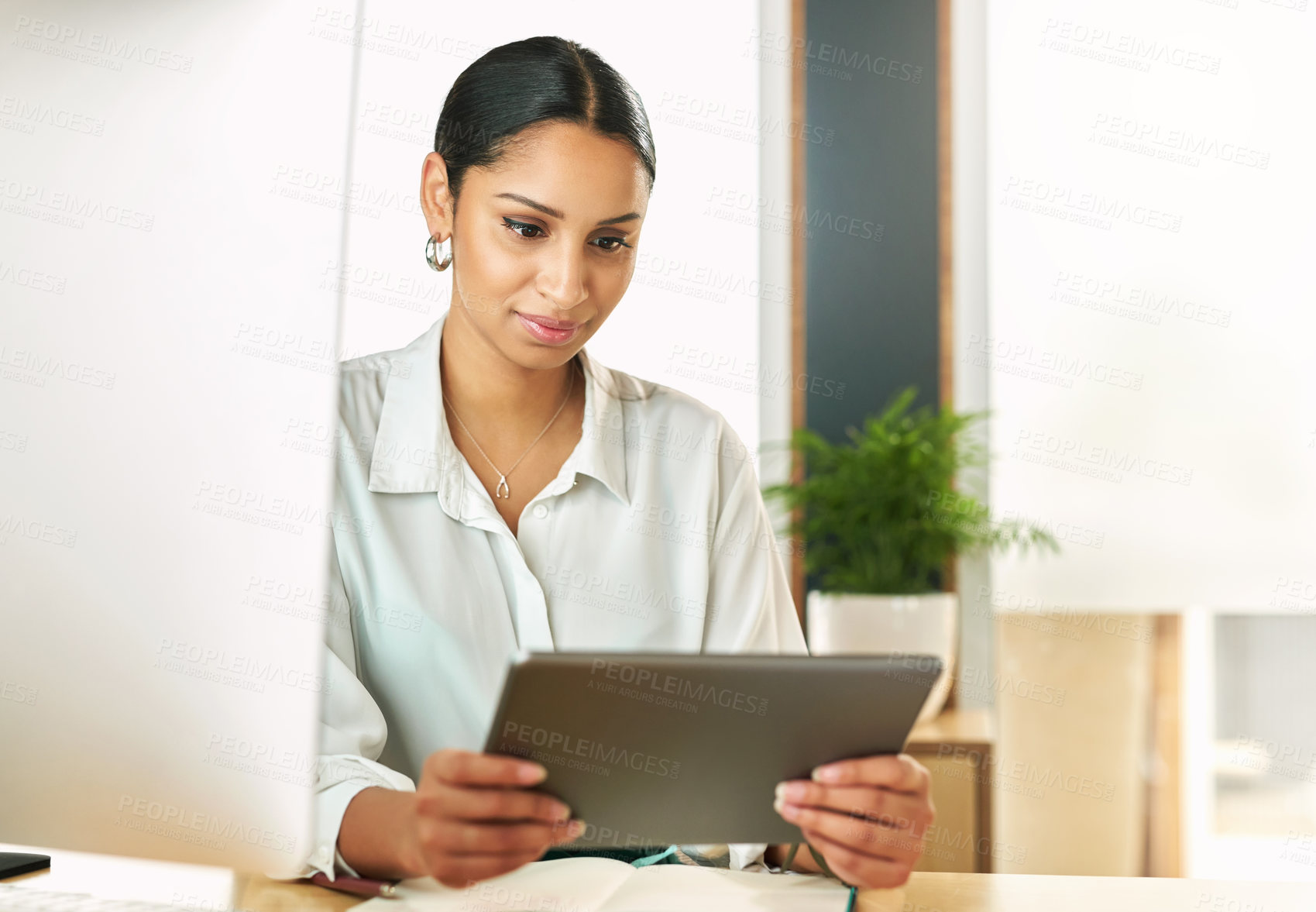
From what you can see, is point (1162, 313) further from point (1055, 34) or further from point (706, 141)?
point (706, 141)

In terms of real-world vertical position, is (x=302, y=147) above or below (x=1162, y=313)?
below

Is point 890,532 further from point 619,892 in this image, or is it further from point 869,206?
point 619,892

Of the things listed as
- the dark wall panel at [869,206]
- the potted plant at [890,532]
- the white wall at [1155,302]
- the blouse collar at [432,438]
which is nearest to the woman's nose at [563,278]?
the blouse collar at [432,438]

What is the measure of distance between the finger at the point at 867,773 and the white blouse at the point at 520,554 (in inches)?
12.0

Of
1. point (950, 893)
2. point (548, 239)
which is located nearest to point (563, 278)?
point (548, 239)

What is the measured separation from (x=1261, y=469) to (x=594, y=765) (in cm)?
258

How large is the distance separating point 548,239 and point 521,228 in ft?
0.13

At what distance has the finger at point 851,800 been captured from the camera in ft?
2.93

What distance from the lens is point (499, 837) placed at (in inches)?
33.8

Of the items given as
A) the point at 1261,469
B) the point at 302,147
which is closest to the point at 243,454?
the point at 302,147

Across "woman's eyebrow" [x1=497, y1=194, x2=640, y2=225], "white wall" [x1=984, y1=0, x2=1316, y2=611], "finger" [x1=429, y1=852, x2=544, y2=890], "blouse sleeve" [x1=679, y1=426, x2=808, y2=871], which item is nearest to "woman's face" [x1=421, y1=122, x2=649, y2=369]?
"woman's eyebrow" [x1=497, y1=194, x2=640, y2=225]

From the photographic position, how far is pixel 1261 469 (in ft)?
9.11

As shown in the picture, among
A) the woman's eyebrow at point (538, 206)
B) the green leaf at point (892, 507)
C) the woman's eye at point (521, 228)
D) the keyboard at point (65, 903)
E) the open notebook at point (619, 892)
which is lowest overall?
the open notebook at point (619, 892)

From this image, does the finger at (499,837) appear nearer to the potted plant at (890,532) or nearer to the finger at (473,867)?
the finger at (473,867)
